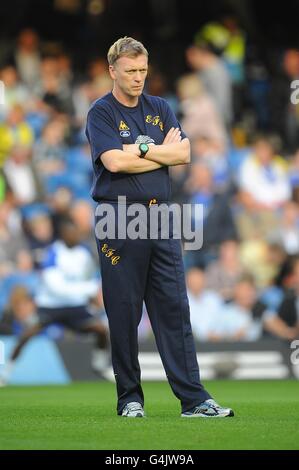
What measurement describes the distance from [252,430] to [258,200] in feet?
36.1

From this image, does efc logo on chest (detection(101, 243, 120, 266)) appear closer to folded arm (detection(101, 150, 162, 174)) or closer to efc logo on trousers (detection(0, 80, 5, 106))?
folded arm (detection(101, 150, 162, 174))

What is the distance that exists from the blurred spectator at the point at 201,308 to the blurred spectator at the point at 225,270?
19.6 inches

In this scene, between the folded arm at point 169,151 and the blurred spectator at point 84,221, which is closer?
the folded arm at point 169,151

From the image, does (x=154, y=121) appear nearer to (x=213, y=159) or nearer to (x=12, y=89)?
(x=213, y=159)

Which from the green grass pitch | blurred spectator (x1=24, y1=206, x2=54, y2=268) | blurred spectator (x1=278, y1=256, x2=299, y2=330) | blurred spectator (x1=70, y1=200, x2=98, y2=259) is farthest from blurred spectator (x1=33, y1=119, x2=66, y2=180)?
the green grass pitch

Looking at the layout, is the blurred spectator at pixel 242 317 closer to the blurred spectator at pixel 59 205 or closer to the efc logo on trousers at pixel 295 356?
the efc logo on trousers at pixel 295 356

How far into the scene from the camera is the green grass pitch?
6.52 m

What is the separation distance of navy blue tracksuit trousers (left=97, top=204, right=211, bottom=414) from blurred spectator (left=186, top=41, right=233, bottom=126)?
11.5 meters

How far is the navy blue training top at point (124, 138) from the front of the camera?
25.8 feet

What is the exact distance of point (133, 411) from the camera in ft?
26.1

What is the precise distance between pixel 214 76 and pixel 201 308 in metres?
5.26

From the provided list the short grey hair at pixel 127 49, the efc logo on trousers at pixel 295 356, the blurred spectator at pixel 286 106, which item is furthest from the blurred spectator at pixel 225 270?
the short grey hair at pixel 127 49

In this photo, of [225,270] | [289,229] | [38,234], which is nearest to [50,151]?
[38,234]
